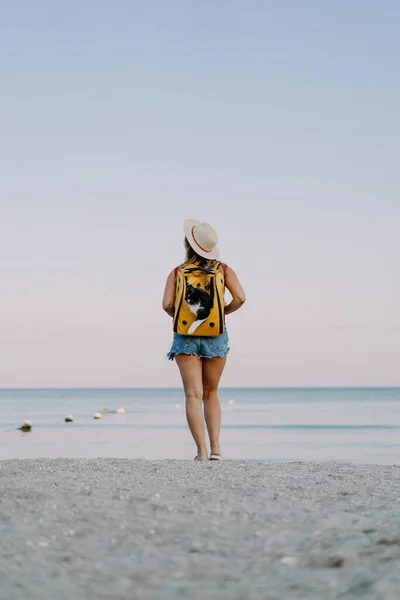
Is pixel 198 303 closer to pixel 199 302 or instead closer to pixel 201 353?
pixel 199 302

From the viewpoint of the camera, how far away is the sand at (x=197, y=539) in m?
2.68

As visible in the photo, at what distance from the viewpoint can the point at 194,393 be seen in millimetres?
6762

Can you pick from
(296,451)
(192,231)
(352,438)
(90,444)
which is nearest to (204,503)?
(192,231)

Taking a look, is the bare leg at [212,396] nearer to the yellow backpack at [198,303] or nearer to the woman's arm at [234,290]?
the yellow backpack at [198,303]

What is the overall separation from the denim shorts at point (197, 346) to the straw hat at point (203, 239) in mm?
782

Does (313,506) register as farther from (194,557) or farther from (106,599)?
(106,599)

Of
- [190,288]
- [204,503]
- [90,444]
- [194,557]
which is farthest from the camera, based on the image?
[90,444]

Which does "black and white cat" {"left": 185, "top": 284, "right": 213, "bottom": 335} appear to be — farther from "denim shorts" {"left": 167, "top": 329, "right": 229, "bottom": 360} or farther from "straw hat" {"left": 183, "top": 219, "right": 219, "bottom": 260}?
"straw hat" {"left": 183, "top": 219, "right": 219, "bottom": 260}

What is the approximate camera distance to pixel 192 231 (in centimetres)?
696

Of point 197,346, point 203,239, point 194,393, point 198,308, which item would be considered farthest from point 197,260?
point 194,393

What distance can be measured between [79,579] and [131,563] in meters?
0.25

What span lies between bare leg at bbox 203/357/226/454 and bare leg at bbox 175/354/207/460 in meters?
0.12

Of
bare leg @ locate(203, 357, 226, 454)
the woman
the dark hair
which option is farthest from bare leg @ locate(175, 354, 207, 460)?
the dark hair

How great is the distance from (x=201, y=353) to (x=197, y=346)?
0.27 feet
